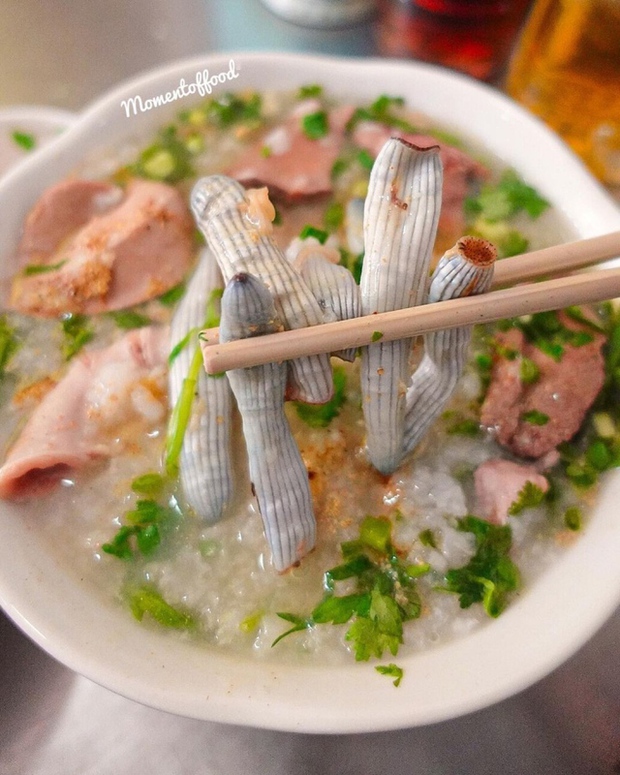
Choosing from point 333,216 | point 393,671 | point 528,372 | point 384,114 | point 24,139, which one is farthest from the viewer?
point 24,139

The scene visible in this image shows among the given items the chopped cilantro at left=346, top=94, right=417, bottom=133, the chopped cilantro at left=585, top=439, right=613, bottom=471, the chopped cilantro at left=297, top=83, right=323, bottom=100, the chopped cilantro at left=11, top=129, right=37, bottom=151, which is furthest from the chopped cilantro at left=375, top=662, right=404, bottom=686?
the chopped cilantro at left=11, top=129, right=37, bottom=151

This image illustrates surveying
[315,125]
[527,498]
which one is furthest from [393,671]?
[315,125]

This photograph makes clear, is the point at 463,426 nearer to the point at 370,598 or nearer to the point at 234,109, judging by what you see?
the point at 370,598

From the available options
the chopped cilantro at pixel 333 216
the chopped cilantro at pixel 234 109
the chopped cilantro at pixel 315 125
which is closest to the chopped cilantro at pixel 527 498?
the chopped cilantro at pixel 333 216

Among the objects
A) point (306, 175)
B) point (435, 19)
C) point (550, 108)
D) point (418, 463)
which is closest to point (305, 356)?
point (418, 463)

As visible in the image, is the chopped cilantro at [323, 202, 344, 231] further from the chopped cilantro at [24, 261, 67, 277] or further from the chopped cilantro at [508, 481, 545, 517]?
the chopped cilantro at [508, 481, 545, 517]

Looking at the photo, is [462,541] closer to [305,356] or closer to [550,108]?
[305,356]
